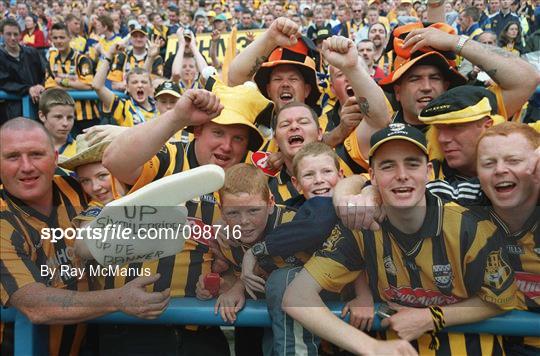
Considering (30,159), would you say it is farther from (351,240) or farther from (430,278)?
(430,278)

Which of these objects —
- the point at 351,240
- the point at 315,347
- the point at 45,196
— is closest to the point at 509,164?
the point at 351,240

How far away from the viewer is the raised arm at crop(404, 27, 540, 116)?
10.2 feet

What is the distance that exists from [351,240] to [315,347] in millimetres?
425

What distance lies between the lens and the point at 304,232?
2166 mm

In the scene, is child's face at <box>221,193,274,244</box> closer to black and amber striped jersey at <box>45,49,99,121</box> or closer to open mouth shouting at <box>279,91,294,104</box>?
open mouth shouting at <box>279,91,294,104</box>

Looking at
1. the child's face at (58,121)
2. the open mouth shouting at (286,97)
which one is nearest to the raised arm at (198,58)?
the child's face at (58,121)

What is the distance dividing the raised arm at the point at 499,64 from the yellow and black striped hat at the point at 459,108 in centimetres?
45

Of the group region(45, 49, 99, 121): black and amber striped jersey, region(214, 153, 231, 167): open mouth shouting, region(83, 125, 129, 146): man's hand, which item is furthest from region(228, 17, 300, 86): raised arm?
region(45, 49, 99, 121): black and amber striped jersey

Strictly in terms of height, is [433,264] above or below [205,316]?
above

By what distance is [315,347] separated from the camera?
2.11 metres

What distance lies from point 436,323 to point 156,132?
1.38 m

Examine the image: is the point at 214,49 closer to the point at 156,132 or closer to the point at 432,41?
the point at 432,41

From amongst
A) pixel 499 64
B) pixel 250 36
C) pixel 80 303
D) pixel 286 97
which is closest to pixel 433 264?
pixel 80 303

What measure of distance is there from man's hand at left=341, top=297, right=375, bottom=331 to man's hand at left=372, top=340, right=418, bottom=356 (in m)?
0.09
